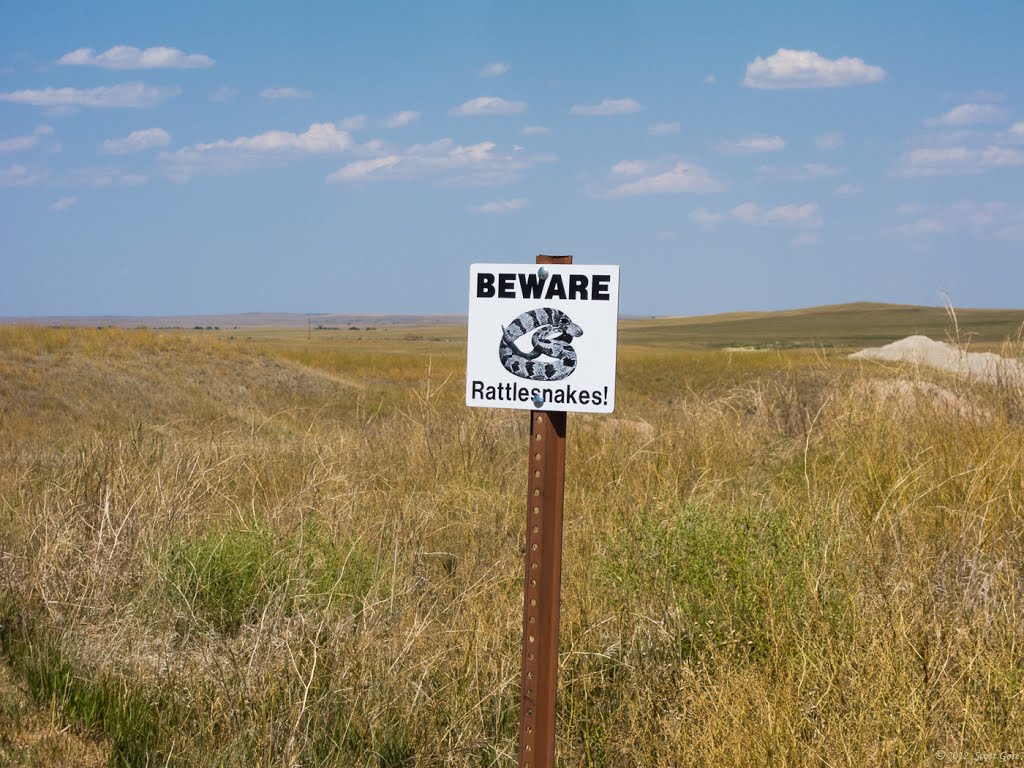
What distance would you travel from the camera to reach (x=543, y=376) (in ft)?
10.3

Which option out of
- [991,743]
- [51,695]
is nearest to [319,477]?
[51,695]

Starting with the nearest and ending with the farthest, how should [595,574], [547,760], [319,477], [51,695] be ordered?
[547,760] < [51,695] < [595,574] < [319,477]

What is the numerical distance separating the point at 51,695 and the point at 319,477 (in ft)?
12.3

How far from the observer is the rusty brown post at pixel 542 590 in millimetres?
3117

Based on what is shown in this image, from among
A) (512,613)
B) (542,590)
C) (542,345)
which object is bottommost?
(512,613)

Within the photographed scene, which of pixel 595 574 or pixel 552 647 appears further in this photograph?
pixel 595 574

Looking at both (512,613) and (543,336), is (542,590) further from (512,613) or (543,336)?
(512,613)

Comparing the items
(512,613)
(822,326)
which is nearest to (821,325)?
(822,326)

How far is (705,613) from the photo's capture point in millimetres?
4418

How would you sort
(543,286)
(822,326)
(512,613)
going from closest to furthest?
(543,286), (512,613), (822,326)

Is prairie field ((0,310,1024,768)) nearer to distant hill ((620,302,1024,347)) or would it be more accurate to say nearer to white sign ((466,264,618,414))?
white sign ((466,264,618,414))

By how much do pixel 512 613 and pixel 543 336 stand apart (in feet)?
6.70

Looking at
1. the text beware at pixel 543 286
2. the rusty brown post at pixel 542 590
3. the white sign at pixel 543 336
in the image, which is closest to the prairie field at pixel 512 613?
the rusty brown post at pixel 542 590

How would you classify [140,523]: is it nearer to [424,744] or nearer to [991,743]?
[424,744]
